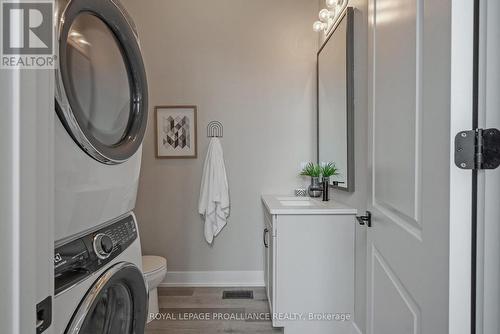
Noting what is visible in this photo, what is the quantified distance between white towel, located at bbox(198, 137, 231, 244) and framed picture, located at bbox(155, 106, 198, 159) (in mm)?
218

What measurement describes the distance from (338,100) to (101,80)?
1.60 meters

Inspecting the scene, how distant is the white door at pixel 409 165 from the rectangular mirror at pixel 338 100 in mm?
611

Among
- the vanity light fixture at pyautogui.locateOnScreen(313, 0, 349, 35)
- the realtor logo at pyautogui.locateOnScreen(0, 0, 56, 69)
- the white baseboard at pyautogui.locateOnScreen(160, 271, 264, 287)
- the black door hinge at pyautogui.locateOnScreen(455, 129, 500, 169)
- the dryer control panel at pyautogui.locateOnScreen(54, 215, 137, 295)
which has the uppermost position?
the vanity light fixture at pyautogui.locateOnScreen(313, 0, 349, 35)

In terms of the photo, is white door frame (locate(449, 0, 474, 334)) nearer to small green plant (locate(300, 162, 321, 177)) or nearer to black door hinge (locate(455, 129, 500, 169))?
black door hinge (locate(455, 129, 500, 169))

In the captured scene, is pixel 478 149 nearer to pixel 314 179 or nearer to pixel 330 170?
pixel 330 170

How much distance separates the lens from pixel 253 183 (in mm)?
2660

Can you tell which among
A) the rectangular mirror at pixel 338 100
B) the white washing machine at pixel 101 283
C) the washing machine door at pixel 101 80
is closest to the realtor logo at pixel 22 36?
Answer: the washing machine door at pixel 101 80

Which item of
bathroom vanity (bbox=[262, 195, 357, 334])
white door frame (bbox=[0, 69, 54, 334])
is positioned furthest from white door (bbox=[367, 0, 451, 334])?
white door frame (bbox=[0, 69, 54, 334])

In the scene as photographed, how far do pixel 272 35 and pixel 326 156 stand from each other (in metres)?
1.25

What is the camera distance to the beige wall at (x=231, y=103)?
2617 mm

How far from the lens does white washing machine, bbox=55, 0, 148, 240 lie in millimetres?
641

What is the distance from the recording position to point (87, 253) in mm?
742

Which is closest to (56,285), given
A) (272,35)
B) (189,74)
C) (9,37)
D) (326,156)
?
(9,37)

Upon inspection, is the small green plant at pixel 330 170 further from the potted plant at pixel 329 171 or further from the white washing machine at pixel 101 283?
the white washing machine at pixel 101 283
